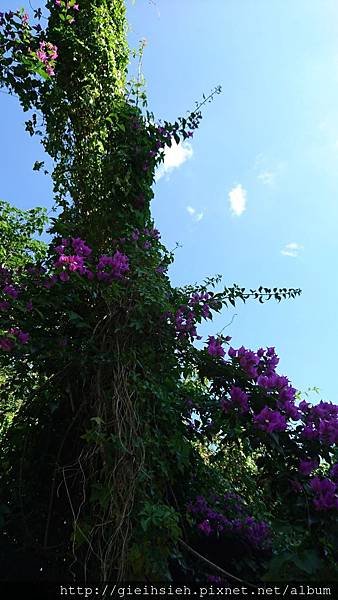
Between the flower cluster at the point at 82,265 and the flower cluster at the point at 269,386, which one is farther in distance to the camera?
the flower cluster at the point at 82,265

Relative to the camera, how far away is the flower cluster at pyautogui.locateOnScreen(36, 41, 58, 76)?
2210mm

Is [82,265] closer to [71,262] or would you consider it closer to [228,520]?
[71,262]

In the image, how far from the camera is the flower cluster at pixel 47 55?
2210 mm

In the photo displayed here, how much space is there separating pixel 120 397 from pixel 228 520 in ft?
3.57

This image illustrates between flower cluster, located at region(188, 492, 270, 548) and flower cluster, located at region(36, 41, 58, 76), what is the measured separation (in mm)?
2198

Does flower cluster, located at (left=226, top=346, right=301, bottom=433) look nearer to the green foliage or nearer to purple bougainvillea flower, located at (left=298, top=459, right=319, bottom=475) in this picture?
purple bougainvillea flower, located at (left=298, top=459, right=319, bottom=475)

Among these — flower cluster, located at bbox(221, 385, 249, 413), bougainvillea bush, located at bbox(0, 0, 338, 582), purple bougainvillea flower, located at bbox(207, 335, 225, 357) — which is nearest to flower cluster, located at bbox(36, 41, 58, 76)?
bougainvillea bush, located at bbox(0, 0, 338, 582)

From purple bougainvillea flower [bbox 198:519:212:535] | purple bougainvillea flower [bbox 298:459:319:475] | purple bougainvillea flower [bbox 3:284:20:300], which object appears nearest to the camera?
purple bougainvillea flower [bbox 298:459:319:475]

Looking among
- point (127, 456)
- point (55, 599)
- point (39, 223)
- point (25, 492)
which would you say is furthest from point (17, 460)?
point (39, 223)

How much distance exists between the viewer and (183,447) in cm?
186

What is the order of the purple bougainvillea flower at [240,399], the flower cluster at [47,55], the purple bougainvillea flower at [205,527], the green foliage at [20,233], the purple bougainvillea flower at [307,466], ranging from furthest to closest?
the green foliage at [20,233]
the flower cluster at [47,55]
the purple bougainvillea flower at [205,527]
the purple bougainvillea flower at [240,399]
the purple bougainvillea flower at [307,466]

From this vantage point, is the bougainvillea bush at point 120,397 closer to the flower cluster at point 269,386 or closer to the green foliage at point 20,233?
the flower cluster at point 269,386

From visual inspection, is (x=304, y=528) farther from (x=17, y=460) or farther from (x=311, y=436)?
(x=17, y=460)

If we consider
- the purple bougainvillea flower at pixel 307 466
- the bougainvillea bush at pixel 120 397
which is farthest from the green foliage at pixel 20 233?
the purple bougainvillea flower at pixel 307 466
